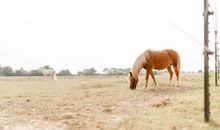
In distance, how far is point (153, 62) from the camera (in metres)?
24.2

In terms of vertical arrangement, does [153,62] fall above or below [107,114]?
above

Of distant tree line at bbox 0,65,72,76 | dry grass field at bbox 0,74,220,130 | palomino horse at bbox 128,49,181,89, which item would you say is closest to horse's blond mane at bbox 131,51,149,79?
palomino horse at bbox 128,49,181,89

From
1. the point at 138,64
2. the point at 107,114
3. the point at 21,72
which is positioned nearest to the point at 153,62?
the point at 138,64

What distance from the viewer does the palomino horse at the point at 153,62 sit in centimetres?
2356

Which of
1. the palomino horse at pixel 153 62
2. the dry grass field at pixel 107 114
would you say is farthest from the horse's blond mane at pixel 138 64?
the dry grass field at pixel 107 114

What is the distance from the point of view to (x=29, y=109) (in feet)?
50.6

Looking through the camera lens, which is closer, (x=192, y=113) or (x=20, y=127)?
(x=20, y=127)

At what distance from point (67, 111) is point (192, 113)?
4378mm

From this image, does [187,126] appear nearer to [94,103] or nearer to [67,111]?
[67,111]

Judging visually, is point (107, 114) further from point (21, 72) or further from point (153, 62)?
point (21, 72)

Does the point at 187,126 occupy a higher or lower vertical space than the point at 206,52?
lower

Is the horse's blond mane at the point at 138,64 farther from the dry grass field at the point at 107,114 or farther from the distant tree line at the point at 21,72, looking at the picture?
the distant tree line at the point at 21,72

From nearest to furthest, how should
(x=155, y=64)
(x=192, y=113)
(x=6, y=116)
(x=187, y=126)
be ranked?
(x=187, y=126)
(x=192, y=113)
(x=6, y=116)
(x=155, y=64)

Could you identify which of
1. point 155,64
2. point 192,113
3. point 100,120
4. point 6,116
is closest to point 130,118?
point 100,120
